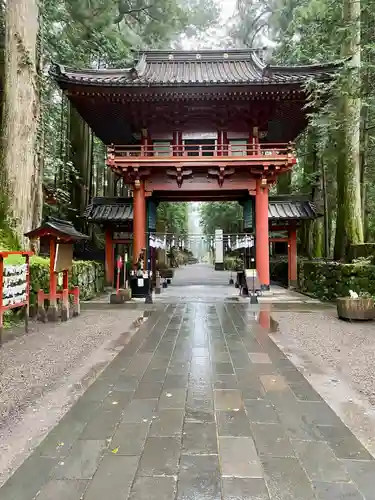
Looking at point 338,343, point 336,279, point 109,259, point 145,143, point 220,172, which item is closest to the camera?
point 338,343

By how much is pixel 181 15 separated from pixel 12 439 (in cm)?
2047

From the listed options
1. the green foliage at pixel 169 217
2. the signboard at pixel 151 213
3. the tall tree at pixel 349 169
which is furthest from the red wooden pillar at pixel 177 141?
the green foliage at pixel 169 217

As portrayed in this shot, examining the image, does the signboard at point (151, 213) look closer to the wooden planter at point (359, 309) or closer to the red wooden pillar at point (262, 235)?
the red wooden pillar at point (262, 235)

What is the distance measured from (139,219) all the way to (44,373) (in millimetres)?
9498

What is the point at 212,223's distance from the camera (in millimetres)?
40375

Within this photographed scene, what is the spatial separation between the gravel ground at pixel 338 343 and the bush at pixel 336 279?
1.50 metres

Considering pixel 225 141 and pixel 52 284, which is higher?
pixel 225 141

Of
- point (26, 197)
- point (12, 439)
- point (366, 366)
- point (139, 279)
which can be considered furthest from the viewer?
point (139, 279)

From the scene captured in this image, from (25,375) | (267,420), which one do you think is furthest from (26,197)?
(267,420)

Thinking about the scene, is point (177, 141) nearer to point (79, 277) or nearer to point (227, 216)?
point (79, 277)

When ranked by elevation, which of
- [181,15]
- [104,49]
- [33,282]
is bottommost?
[33,282]

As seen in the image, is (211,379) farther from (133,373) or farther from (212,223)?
(212,223)

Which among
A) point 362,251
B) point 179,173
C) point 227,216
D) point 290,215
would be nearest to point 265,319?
point 362,251

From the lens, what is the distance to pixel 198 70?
53.5 feet
